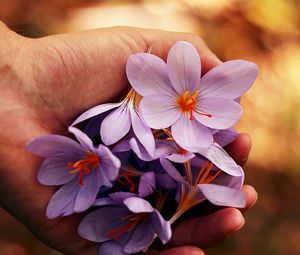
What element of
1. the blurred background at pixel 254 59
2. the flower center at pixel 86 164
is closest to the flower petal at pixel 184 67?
the flower center at pixel 86 164

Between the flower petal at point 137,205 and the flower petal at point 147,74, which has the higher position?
the flower petal at point 147,74

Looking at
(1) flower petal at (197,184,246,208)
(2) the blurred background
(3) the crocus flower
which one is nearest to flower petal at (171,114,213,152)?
(3) the crocus flower

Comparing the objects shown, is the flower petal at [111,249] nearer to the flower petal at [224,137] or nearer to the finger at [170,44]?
the flower petal at [224,137]

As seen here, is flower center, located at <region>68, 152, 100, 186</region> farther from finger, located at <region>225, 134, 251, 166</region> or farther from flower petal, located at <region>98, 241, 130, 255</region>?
finger, located at <region>225, 134, 251, 166</region>

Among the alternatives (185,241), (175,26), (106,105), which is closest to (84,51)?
(106,105)

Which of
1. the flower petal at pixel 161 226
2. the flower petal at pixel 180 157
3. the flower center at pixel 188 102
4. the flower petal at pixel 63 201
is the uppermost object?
the flower center at pixel 188 102

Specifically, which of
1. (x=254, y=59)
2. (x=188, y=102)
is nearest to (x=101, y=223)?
(x=188, y=102)

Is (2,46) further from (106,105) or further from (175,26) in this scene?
(175,26)
